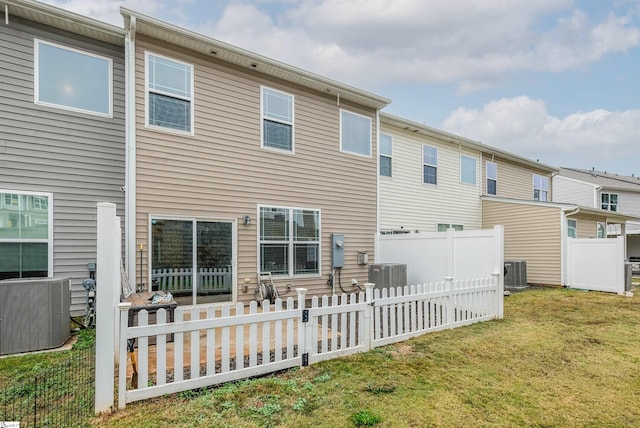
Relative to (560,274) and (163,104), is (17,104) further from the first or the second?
(560,274)

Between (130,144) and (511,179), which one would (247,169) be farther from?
(511,179)

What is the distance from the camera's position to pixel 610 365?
4242 millimetres

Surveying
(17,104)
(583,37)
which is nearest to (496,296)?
(17,104)

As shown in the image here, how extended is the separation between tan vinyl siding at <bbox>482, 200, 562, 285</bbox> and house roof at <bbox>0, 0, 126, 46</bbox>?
1343 cm

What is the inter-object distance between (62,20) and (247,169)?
162 inches

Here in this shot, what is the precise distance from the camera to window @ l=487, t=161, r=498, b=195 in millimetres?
14578

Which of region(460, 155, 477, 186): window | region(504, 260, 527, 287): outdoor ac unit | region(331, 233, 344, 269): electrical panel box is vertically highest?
region(460, 155, 477, 186): window

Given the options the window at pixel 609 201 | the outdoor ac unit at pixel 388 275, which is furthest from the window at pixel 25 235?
the window at pixel 609 201

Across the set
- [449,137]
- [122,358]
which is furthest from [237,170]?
[449,137]

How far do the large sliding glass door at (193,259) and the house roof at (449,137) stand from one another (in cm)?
644

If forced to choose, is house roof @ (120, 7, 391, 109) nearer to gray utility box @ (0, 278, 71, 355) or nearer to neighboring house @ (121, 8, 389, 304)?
neighboring house @ (121, 8, 389, 304)

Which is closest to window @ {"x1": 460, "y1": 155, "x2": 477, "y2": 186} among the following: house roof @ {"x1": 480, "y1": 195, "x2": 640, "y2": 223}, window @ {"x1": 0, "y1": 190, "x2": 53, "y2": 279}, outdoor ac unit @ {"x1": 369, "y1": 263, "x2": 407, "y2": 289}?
house roof @ {"x1": 480, "y1": 195, "x2": 640, "y2": 223}

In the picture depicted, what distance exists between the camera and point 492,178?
14734 mm

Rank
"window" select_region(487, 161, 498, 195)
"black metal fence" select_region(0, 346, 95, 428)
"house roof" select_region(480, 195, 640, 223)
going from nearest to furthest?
"black metal fence" select_region(0, 346, 95, 428) < "house roof" select_region(480, 195, 640, 223) < "window" select_region(487, 161, 498, 195)
